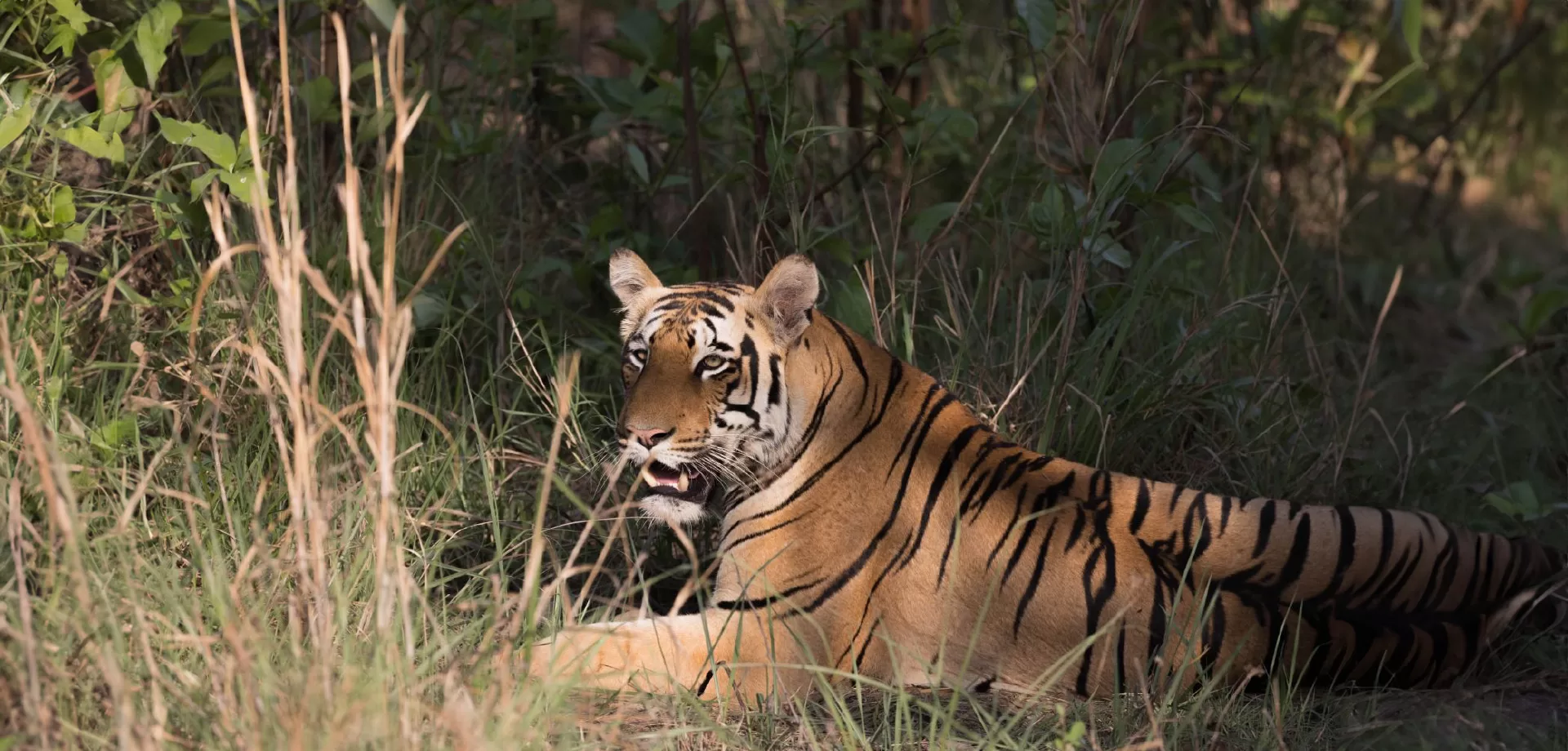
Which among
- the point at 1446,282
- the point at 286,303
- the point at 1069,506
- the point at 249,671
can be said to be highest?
the point at 286,303

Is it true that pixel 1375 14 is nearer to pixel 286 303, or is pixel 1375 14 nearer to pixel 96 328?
pixel 96 328

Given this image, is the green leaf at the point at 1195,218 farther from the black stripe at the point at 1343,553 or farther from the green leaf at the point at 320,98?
the green leaf at the point at 320,98

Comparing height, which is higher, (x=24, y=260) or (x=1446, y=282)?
(x=24, y=260)

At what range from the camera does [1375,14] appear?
763 centimetres

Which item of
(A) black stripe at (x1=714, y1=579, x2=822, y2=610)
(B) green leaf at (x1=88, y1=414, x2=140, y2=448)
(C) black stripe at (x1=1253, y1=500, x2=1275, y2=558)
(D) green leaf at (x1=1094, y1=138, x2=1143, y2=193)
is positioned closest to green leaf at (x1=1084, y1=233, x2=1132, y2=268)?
(D) green leaf at (x1=1094, y1=138, x2=1143, y2=193)

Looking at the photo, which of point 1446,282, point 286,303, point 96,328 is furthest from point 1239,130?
point 286,303

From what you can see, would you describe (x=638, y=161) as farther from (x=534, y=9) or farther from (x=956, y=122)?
(x=956, y=122)

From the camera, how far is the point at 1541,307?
4.72 metres

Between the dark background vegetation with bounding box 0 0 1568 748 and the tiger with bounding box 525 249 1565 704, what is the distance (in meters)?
0.16

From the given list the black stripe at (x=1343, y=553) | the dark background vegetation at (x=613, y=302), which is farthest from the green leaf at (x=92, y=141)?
the black stripe at (x=1343, y=553)

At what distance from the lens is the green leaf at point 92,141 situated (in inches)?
143

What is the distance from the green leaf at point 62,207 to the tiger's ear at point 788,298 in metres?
1.69

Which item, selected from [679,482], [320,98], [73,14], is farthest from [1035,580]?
[73,14]

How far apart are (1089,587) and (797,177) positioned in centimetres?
261
